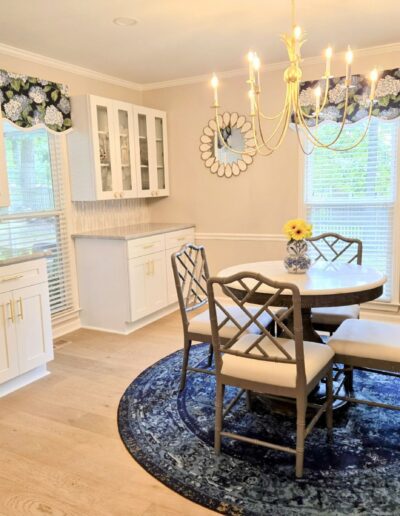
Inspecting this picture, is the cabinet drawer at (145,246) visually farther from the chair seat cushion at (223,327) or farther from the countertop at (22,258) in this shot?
the chair seat cushion at (223,327)

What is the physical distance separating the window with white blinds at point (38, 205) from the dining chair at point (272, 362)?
1977 millimetres

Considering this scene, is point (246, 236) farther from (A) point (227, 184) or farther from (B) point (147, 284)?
(B) point (147, 284)

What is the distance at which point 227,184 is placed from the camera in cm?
489

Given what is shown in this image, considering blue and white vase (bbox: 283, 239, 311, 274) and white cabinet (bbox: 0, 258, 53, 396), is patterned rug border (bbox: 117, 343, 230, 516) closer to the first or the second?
white cabinet (bbox: 0, 258, 53, 396)

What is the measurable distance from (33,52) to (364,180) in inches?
123

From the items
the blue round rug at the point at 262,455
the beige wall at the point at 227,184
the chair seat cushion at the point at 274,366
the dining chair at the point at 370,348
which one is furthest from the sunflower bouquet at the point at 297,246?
the beige wall at the point at 227,184

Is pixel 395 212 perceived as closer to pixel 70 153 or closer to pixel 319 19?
pixel 319 19

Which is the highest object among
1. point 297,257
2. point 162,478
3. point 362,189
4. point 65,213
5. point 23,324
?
point 362,189

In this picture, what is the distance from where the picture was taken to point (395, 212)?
415cm

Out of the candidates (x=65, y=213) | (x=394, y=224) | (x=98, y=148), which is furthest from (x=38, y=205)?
(x=394, y=224)

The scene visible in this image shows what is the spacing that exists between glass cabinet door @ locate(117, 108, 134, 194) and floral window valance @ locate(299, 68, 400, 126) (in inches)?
67.6

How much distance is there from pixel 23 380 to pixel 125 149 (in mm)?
2413

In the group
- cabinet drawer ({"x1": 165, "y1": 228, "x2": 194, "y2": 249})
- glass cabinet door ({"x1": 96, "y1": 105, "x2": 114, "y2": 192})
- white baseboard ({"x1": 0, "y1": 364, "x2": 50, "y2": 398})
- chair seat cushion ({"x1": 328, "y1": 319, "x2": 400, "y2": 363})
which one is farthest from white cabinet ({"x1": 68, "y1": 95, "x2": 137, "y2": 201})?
chair seat cushion ({"x1": 328, "y1": 319, "x2": 400, "y2": 363})

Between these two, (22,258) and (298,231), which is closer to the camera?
(298,231)
